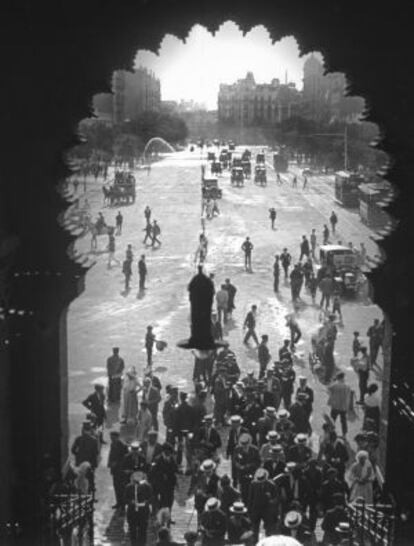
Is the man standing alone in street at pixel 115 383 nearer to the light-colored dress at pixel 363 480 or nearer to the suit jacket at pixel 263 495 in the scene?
the suit jacket at pixel 263 495

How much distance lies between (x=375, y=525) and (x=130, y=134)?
73537mm

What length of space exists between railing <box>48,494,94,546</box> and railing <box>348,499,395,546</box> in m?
2.79

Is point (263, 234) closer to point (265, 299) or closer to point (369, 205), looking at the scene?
point (369, 205)

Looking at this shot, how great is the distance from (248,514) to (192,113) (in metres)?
148

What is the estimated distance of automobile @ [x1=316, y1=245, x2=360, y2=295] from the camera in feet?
89.1

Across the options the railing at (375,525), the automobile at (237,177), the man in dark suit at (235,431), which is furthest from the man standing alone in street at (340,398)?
the automobile at (237,177)

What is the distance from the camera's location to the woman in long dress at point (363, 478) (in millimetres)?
9789

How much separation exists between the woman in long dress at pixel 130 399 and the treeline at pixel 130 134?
177 ft

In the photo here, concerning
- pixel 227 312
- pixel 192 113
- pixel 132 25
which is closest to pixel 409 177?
pixel 132 25

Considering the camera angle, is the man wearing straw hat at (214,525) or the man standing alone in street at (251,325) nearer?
the man wearing straw hat at (214,525)

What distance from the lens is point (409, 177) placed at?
27.0 ft

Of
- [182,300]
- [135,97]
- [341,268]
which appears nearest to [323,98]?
[135,97]

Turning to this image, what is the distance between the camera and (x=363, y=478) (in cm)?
980

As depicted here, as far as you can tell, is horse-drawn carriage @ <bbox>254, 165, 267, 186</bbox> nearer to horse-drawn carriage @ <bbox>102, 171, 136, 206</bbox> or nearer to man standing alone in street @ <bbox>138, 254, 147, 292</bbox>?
horse-drawn carriage @ <bbox>102, 171, 136, 206</bbox>
